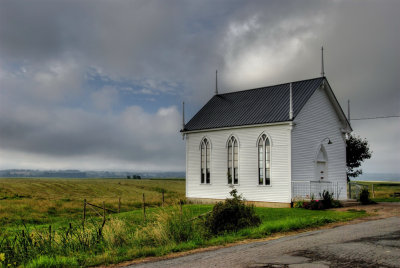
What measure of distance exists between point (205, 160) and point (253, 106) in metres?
5.19

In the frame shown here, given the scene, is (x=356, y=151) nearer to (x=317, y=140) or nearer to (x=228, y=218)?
(x=317, y=140)

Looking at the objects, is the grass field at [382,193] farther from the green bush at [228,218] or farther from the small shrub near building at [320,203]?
the green bush at [228,218]

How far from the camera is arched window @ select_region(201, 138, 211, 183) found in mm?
30500

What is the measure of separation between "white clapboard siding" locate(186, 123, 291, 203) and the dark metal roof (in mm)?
601

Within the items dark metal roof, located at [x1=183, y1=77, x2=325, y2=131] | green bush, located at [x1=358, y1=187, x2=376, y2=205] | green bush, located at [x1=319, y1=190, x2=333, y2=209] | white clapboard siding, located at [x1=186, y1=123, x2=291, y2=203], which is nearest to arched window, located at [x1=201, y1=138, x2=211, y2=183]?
white clapboard siding, located at [x1=186, y1=123, x2=291, y2=203]

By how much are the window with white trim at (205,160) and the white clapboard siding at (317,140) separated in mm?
7030

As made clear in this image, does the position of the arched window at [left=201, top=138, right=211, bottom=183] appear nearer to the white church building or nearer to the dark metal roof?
the white church building

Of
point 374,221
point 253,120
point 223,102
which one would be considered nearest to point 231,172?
point 253,120

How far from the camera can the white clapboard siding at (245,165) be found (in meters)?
25.7

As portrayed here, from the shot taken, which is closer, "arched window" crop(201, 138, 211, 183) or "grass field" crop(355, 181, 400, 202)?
"arched window" crop(201, 138, 211, 183)

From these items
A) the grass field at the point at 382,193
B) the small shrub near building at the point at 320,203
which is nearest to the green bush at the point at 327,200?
the small shrub near building at the point at 320,203

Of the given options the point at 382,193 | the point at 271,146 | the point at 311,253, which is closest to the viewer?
the point at 311,253

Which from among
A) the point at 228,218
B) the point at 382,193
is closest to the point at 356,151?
the point at 382,193

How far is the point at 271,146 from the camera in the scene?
26359 mm
